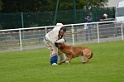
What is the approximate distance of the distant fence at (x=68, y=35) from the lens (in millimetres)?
27834

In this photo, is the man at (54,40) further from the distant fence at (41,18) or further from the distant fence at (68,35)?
the distant fence at (41,18)

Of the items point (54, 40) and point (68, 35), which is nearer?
point (54, 40)

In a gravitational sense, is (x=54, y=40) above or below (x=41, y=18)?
below

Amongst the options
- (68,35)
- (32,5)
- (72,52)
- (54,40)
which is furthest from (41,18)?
(72,52)

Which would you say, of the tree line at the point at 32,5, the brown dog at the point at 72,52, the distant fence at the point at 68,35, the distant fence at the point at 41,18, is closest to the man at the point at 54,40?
the brown dog at the point at 72,52

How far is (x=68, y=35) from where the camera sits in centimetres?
2883

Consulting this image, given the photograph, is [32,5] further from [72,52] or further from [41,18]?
[72,52]

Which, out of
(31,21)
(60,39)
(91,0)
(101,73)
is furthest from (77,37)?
(91,0)

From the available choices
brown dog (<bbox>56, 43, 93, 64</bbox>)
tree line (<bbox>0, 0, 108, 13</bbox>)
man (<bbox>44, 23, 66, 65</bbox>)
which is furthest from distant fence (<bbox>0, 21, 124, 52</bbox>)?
tree line (<bbox>0, 0, 108, 13</bbox>)

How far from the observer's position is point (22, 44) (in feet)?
91.7

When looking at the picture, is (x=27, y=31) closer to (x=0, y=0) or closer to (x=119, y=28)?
(x=119, y=28)

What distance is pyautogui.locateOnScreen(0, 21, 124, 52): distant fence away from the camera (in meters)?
27.8

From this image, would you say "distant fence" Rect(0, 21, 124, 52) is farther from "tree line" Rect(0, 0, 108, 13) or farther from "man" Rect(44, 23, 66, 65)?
"tree line" Rect(0, 0, 108, 13)

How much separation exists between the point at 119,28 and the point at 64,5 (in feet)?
72.8
